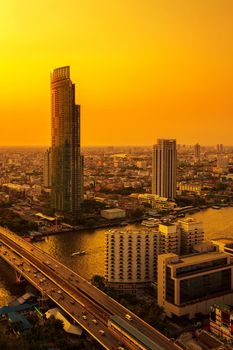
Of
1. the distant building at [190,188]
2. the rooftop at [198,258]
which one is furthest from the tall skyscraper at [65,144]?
the rooftop at [198,258]

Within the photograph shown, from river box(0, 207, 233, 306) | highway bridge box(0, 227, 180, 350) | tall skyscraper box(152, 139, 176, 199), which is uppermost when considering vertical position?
tall skyscraper box(152, 139, 176, 199)

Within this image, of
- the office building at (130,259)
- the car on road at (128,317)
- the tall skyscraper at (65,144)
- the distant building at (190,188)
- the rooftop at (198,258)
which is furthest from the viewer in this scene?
the distant building at (190,188)

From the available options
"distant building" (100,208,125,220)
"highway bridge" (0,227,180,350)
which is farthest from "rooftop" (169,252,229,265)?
"distant building" (100,208,125,220)

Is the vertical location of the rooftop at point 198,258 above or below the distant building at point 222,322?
above

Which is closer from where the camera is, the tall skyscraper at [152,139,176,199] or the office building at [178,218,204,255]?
the office building at [178,218,204,255]

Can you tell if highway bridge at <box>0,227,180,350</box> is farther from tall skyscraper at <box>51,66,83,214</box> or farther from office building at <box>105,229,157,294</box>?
tall skyscraper at <box>51,66,83,214</box>

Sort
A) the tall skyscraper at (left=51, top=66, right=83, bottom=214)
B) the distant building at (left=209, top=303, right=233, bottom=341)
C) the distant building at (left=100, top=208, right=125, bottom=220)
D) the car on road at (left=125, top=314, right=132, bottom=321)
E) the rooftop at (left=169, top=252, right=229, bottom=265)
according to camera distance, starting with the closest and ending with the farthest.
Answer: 1. the distant building at (left=209, top=303, right=233, bottom=341)
2. the car on road at (left=125, top=314, right=132, bottom=321)
3. the rooftop at (left=169, top=252, right=229, bottom=265)
4. the distant building at (left=100, top=208, right=125, bottom=220)
5. the tall skyscraper at (left=51, top=66, right=83, bottom=214)

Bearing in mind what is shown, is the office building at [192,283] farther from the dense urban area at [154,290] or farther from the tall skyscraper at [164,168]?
the tall skyscraper at [164,168]
